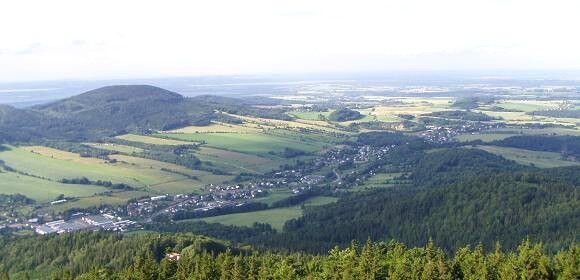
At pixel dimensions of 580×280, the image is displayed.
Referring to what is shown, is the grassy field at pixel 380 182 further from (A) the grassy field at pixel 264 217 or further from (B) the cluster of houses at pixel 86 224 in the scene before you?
(B) the cluster of houses at pixel 86 224

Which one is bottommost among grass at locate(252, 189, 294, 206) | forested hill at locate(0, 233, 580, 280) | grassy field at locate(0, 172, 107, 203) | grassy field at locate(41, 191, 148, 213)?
grass at locate(252, 189, 294, 206)

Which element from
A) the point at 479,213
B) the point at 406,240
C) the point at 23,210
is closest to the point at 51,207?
the point at 23,210

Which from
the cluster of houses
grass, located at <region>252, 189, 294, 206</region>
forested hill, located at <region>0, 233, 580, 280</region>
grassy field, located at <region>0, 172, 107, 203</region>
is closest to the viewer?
forested hill, located at <region>0, 233, 580, 280</region>

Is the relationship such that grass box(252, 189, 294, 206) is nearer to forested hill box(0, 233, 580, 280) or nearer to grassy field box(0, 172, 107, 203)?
grassy field box(0, 172, 107, 203)

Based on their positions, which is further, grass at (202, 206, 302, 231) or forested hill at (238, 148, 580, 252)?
grass at (202, 206, 302, 231)

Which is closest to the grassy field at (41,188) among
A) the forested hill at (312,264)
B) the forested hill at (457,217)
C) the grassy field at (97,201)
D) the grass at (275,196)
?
the grassy field at (97,201)

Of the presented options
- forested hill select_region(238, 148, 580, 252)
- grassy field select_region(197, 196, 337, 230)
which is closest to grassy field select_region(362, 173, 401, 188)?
forested hill select_region(238, 148, 580, 252)

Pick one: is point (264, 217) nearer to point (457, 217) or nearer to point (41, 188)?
point (457, 217)
